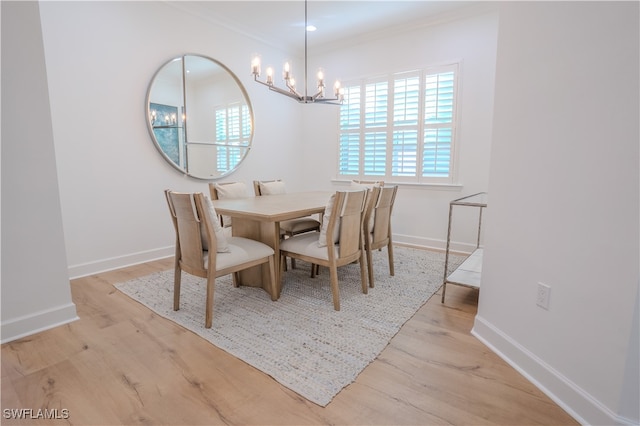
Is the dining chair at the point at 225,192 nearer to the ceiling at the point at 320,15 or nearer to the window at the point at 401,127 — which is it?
the window at the point at 401,127

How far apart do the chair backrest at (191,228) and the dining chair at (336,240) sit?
26.1 inches

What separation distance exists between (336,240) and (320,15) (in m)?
2.81

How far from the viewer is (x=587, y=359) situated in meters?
1.32

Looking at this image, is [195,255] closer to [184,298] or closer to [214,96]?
[184,298]

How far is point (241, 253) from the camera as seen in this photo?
2230 millimetres

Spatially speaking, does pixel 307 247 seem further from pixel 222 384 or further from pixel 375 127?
pixel 375 127

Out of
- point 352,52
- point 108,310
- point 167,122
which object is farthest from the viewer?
point 352,52

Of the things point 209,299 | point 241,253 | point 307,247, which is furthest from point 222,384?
point 307,247

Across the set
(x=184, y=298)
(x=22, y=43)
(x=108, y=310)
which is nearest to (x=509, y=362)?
(x=184, y=298)

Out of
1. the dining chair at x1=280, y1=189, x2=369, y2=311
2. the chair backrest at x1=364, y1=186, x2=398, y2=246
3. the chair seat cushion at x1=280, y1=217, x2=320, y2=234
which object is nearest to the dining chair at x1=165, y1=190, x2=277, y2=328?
the dining chair at x1=280, y1=189, x2=369, y2=311

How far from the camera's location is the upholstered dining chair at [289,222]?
321cm

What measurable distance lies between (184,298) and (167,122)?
1.96 meters

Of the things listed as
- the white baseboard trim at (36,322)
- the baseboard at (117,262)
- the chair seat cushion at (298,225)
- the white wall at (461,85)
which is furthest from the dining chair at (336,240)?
the white wall at (461,85)

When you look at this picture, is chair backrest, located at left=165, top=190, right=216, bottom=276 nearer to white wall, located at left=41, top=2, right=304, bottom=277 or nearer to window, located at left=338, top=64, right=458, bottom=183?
white wall, located at left=41, top=2, right=304, bottom=277
